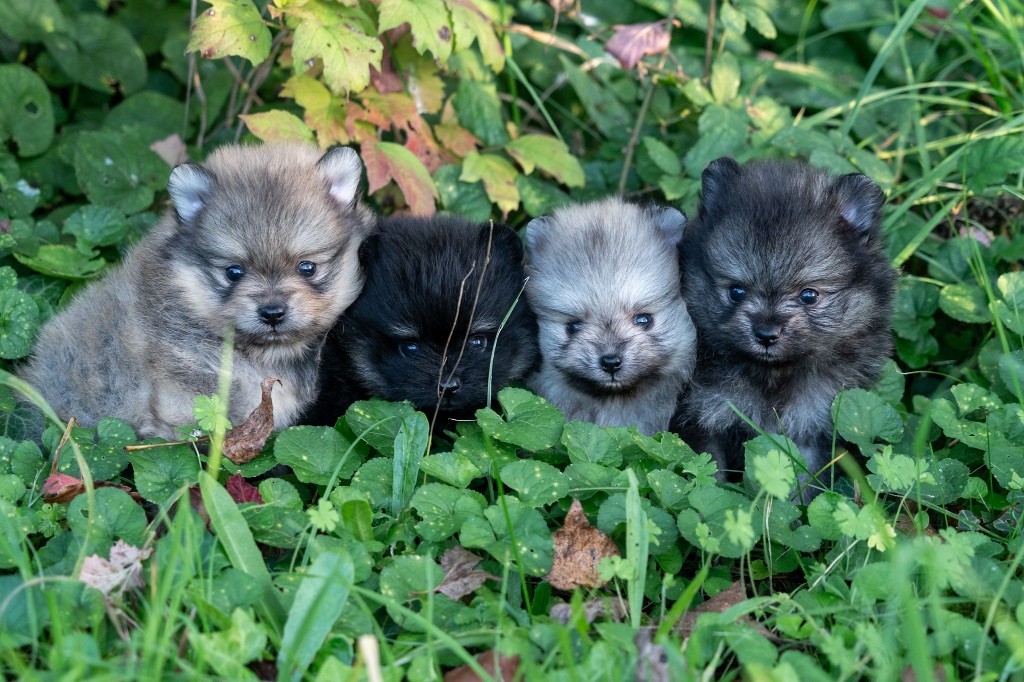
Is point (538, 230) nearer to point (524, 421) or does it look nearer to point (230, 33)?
point (524, 421)

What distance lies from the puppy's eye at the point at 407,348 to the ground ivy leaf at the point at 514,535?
0.82 meters

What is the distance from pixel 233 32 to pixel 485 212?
1359 mm

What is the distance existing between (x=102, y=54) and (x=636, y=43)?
281 cm

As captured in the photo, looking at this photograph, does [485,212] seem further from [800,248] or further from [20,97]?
[20,97]

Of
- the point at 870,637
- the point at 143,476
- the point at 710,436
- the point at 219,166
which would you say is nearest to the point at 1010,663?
the point at 870,637

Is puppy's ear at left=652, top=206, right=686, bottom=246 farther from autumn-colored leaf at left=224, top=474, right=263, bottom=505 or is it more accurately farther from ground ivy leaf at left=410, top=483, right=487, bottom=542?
autumn-colored leaf at left=224, top=474, right=263, bottom=505

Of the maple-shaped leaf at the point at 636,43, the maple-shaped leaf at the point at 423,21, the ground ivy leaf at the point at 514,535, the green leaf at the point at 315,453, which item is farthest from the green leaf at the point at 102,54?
the ground ivy leaf at the point at 514,535

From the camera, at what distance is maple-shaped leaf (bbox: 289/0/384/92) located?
408 cm

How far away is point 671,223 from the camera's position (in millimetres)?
4172

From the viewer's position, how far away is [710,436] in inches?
160

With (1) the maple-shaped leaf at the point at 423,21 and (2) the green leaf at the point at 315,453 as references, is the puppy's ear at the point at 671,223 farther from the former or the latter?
(2) the green leaf at the point at 315,453

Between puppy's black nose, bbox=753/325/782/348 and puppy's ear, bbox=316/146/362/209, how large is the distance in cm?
166

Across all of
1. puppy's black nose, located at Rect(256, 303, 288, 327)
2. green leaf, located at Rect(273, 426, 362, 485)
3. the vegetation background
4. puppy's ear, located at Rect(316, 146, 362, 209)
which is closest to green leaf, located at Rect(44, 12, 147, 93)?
the vegetation background

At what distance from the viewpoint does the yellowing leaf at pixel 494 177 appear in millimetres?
4711
